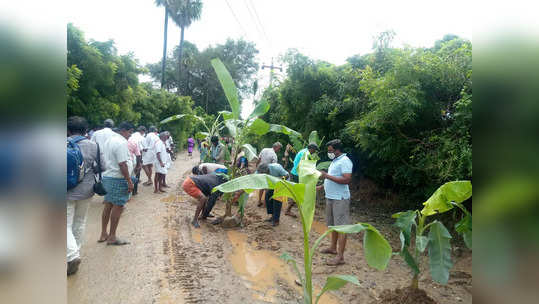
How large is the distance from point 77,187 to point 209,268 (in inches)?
75.5

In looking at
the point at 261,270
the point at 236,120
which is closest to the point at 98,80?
the point at 236,120

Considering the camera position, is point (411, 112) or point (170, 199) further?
point (170, 199)

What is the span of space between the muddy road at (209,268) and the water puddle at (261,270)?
0.04ft

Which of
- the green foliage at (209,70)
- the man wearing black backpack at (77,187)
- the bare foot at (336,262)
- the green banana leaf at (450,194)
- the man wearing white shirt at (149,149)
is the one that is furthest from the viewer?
the green foliage at (209,70)

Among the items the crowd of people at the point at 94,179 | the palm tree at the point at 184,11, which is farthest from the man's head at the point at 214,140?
the palm tree at the point at 184,11

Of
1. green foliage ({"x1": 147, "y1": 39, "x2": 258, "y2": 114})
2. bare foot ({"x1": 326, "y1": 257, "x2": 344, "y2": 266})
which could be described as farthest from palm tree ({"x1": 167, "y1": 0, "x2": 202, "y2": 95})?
bare foot ({"x1": 326, "y1": 257, "x2": 344, "y2": 266})

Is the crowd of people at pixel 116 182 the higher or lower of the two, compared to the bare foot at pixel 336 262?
higher

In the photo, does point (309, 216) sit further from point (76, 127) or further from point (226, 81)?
point (226, 81)

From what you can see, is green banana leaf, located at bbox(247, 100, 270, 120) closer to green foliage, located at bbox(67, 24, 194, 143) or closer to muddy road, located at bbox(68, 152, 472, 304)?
muddy road, located at bbox(68, 152, 472, 304)

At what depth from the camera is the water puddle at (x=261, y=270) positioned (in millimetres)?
3414

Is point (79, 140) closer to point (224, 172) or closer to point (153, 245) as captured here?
point (153, 245)

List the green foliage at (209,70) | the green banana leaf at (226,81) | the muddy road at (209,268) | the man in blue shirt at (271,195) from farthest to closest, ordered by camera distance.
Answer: the green foliage at (209,70)
the man in blue shirt at (271,195)
the green banana leaf at (226,81)
the muddy road at (209,268)

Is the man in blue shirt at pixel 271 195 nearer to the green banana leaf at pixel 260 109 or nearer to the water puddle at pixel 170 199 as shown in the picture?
the green banana leaf at pixel 260 109

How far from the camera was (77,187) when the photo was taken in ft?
10.9
